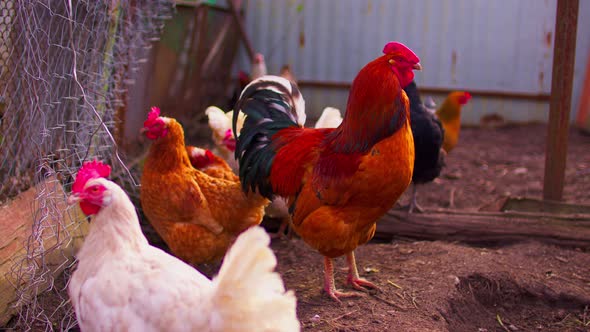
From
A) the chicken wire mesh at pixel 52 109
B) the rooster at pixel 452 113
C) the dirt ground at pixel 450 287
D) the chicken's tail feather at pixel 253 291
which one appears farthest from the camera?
the rooster at pixel 452 113

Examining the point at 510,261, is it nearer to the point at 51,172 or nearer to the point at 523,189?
the point at 523,189

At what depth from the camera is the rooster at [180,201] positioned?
4109 millimetres

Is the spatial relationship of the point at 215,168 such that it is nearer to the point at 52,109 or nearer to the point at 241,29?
the point at 52,109

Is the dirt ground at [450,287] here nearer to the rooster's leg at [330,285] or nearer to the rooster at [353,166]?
the rooster's leg at [330,285]

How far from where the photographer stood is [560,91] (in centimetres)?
489

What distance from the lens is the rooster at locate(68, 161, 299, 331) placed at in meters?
2.29

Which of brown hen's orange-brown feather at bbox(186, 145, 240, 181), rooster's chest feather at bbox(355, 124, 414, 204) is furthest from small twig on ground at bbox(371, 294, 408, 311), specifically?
brown hen's orange-brown feather at bbox(186, 145, 240, 181)

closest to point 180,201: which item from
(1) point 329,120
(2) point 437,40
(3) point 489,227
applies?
(1) point 329,120

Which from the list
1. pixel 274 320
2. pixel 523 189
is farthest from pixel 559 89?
pixel 274 320

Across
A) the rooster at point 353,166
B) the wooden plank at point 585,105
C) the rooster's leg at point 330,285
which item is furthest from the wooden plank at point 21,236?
the wooden plank at point 585,105

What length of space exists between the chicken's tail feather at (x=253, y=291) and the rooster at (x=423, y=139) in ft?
10.9

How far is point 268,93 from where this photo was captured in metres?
4.51

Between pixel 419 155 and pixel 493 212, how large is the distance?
915mm

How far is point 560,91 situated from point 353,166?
239 cm
